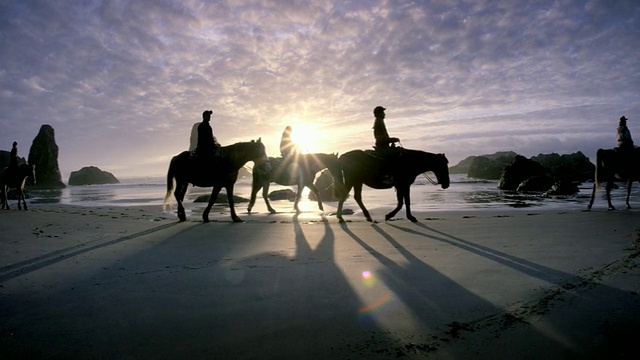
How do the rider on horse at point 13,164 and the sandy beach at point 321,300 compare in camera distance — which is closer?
the sandy beach at point 321,300

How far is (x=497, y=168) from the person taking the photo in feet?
170

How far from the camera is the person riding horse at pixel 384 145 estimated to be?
33.6ft

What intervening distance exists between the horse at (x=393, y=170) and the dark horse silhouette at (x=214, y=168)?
2878 mm

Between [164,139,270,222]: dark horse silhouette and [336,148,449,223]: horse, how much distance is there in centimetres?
288

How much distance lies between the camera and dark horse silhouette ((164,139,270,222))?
1020 cm

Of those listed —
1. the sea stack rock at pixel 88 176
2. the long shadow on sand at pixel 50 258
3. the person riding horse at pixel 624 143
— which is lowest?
the long shadow on sand at pixel 50 258

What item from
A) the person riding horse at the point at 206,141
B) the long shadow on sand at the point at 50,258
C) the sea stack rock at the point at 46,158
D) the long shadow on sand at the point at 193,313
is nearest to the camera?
the long shadow on sand at the point at 193,313

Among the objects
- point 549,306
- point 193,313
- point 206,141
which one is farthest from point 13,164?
point 549,306

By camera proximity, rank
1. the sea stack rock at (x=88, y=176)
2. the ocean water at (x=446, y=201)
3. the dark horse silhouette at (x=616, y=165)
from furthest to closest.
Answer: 1. the sea stack rock at (x=88, y=176)
2. the ocean water at (x=446, y=201)
3. the dark horse silhouette at (x=616, y=165)

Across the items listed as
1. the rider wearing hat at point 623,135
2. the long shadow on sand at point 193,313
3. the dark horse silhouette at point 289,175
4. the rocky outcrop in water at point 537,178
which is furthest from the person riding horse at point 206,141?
the rocky outcrop in water at point 537,178

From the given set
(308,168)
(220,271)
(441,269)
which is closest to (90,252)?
(220,271)

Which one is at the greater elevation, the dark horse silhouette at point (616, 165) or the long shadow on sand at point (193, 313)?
the dark horse silhouette at point (616, 165)

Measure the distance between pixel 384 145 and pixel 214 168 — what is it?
5.09 m

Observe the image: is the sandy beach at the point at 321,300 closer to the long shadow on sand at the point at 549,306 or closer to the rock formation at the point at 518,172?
the long shadow on sand at the point at 549,306
